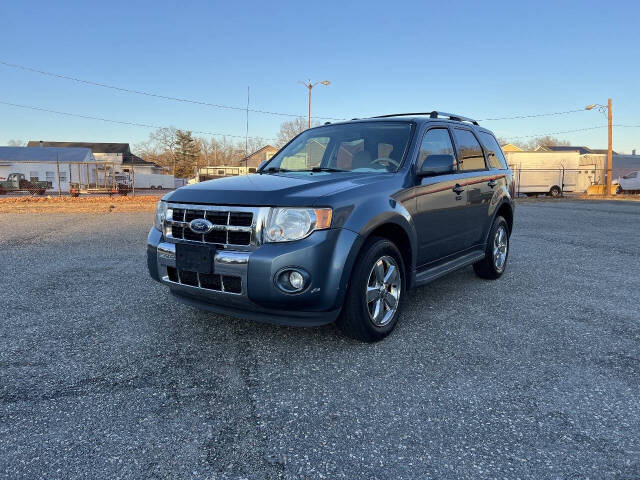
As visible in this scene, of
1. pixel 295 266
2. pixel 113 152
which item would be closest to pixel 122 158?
pixel 113 152

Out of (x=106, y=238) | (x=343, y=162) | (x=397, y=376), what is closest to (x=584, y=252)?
(x=343, y=162)

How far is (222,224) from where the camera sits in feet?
10.7

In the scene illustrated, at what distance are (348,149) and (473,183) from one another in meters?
1.48

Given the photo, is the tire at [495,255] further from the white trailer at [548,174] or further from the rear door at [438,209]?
the white trailer at [548,174]

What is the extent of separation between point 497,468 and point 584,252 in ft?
23.4

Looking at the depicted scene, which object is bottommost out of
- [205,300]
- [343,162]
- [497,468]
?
[497,468]

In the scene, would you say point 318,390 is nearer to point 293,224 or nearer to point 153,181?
point 293,224

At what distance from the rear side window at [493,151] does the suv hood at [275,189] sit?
2395mm

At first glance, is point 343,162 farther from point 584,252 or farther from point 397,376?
point 584,252

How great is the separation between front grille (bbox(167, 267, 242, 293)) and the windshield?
5.13 feet

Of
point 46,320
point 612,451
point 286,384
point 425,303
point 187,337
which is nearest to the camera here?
point 612,451

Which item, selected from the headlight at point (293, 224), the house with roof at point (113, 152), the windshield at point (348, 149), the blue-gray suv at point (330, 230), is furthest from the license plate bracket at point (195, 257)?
the house with roof at point (113, 152)

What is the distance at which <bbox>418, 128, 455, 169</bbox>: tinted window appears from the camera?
13.9ft

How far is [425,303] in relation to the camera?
4730mm
